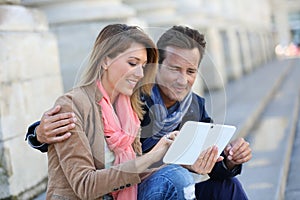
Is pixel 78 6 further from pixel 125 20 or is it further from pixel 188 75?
pixel 188 75

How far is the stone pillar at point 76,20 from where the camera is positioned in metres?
6.28

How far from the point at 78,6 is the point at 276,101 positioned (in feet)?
16.6

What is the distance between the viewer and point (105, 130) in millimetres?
2369

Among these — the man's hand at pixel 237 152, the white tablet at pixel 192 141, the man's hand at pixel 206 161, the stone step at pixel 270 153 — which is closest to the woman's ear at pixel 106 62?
the white tablet at pixel 192 141

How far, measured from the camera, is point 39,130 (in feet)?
7.84

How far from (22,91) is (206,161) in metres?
2.14

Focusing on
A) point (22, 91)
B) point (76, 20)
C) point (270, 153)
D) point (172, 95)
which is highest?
point (172, 95)

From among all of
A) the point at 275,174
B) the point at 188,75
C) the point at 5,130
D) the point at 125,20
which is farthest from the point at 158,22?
the point at 188,75

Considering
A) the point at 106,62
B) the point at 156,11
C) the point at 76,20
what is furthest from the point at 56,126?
the point at 156,11

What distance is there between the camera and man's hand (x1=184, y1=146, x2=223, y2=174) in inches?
95.0

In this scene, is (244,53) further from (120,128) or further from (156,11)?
(120,128)

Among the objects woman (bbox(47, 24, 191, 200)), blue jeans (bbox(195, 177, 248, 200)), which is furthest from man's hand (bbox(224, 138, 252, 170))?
woman (bbox(47, 24, 191, 200))

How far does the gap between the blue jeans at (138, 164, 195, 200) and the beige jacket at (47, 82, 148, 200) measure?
130 millimetres

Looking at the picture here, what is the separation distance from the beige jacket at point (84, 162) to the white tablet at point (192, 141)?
0.15 metres
